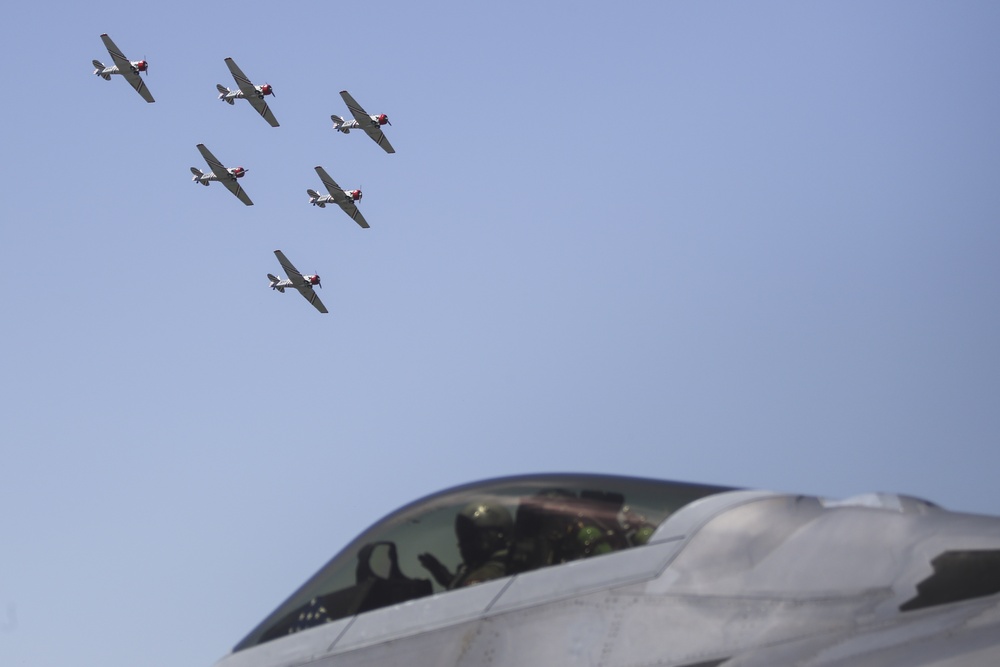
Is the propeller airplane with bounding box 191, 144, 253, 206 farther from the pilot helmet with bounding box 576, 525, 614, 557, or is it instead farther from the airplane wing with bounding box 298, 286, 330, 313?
the pilot helmet with bounding box 576, 525, 614, 557

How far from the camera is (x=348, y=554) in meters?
9.27

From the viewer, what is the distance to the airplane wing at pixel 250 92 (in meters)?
69.2

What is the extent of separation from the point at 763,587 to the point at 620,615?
32.4 inches

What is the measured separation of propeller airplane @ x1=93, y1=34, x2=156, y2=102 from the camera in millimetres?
68625

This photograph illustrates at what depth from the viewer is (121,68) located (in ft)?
228

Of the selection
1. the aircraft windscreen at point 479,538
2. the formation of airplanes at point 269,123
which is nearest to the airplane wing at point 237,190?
the formation of airplanes at point 269,123

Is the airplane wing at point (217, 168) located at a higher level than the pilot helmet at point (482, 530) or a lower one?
higher

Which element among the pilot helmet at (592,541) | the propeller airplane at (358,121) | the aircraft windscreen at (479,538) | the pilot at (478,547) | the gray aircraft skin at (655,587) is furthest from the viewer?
the propeller airplane at (358,121)

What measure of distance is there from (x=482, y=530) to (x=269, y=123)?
65.0 m

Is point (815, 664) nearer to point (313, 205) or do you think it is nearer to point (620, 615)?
point (620, 615)

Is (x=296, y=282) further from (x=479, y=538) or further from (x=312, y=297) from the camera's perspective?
(x=479, y=538)

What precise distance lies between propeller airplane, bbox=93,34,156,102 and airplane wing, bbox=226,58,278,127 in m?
4.50

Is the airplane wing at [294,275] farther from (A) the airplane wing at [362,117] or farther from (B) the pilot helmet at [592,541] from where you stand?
(B) the pilot helmet at [592,541]

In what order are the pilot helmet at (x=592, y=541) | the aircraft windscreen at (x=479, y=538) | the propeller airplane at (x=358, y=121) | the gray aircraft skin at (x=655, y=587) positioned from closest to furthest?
the gray aircraft skin at (x=655, y=587) < the pilot helmet at (x=592, y=541) < the aircraft windscreen at (x=479, y=538) < the propeller airplane at (x=358, y=121)
